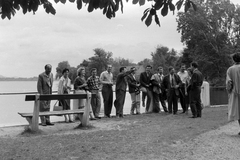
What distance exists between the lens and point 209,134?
7.17 m

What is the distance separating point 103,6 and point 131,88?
7896mm

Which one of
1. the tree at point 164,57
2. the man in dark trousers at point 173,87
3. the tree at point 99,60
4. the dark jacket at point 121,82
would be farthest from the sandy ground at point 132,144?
the tree at point 164,57

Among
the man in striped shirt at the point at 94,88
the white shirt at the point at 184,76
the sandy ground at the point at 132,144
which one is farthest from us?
the white shirt at the point at 184,76

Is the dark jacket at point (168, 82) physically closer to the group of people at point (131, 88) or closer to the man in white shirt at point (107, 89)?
the group of people at point (131, 88)

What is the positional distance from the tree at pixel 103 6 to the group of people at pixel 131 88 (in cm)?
471

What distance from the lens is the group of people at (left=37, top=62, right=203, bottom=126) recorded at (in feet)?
32.6

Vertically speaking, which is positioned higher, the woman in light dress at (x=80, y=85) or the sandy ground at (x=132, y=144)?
the woman in light dress at (x=80, y=85)

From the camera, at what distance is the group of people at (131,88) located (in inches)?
391

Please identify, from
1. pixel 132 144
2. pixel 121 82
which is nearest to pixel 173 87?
pixel 121 82

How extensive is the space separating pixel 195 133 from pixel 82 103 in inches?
176

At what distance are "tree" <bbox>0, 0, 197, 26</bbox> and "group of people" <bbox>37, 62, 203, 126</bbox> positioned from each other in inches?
185

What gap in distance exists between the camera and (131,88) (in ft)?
39.2

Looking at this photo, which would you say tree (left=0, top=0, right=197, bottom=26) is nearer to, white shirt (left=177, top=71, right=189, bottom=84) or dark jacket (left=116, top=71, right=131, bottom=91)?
dark jacket (left=116, top=71, right=131, bottom=91)

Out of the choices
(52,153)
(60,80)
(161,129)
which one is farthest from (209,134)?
(60,80)
